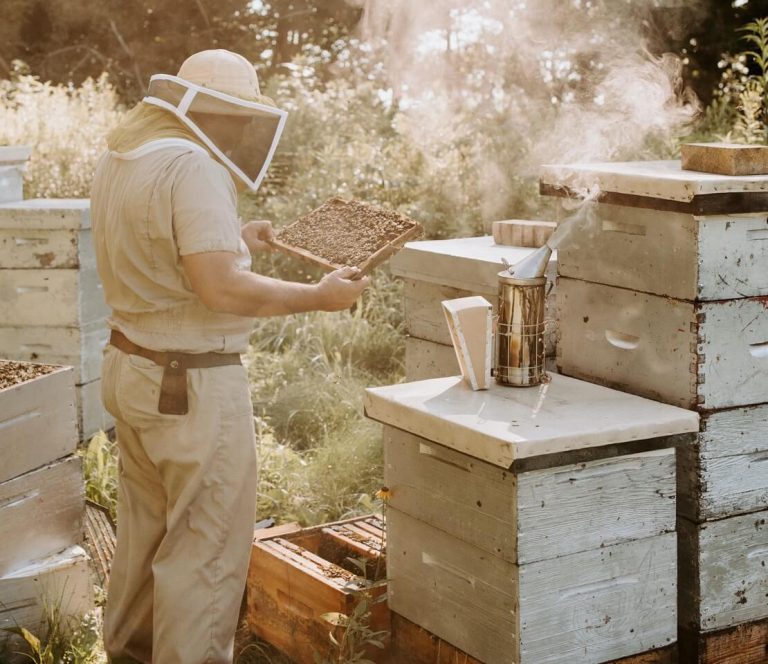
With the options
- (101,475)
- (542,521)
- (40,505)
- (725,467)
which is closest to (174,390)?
(40,505)

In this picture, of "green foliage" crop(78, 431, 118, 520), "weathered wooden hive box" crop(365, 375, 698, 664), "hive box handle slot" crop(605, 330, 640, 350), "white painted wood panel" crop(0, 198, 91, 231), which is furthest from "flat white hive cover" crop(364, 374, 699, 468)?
"white painted wood panel" crop(0, 198, 91, 231)

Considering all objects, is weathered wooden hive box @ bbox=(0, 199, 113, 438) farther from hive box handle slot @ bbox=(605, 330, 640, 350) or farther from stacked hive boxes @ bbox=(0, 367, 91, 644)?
hive box handle slot @ bbox=(605, 330, 640, 350)

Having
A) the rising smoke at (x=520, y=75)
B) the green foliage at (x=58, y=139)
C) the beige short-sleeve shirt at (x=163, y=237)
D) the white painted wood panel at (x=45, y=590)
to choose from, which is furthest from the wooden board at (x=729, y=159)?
the green foliage at (x=58, y=139)

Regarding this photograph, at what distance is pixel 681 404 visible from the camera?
2.73 metres

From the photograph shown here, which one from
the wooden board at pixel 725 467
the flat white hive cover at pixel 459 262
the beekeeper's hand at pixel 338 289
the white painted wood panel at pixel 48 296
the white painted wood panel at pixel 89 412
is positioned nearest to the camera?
the wooden board at pixel 725 467

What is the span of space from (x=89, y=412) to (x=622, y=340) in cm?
295

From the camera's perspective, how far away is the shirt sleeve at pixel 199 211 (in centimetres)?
263

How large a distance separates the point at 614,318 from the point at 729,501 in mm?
569

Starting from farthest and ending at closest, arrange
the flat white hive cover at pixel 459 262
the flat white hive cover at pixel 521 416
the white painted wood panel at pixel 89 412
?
1. the white painted wood panel at pixel 89 412
2. the flat white hive cover at pixel 459 262
3. the flat white hive cover at pixel 521 416

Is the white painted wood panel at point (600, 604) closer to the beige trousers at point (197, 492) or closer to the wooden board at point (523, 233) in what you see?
the beige trousers at point (197, 492)

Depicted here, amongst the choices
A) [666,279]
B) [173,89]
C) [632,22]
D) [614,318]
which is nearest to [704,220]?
[666,279]

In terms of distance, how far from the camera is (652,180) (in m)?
2.70

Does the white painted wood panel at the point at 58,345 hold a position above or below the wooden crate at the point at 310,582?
above

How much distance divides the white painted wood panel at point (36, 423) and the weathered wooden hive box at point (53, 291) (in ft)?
5.25
